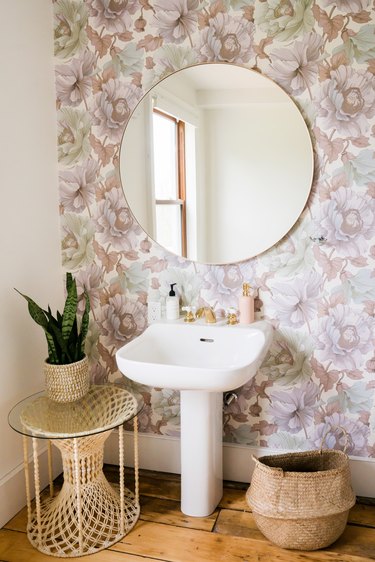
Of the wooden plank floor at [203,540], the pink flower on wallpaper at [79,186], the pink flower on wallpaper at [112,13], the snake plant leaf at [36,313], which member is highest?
the pink flower on wallpaper at [112,13]

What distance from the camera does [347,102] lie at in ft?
7.32

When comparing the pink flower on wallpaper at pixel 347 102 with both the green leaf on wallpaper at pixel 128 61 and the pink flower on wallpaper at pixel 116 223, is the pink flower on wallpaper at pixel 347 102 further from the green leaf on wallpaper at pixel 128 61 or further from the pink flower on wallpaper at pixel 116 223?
the pink flower on wallpaper at pixel 116 223

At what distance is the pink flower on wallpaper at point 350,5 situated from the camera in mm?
2164

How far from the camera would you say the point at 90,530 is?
220 centimetres

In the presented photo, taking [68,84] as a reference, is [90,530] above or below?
below

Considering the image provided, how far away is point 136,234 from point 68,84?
31.1 inches

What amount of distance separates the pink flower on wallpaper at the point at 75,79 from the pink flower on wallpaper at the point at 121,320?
38.2 inches

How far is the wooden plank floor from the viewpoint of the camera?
207 centimetres

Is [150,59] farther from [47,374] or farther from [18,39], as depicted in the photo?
[47,374]

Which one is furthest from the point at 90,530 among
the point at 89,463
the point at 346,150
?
the point at 346,150

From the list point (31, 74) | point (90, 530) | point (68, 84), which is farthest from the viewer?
point (68, 84)

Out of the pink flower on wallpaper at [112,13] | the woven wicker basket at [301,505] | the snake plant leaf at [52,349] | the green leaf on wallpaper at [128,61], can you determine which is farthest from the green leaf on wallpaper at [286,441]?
the pink flower on wallpaper at [112,13]

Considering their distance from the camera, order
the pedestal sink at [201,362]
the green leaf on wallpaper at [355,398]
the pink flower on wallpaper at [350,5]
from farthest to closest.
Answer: the green leaf on wallpaper at [355,398] → the pedestal sink at [201,362] → the pink flower on wallpaper at [350,5]

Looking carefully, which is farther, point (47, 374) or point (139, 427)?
point (139, 427)
